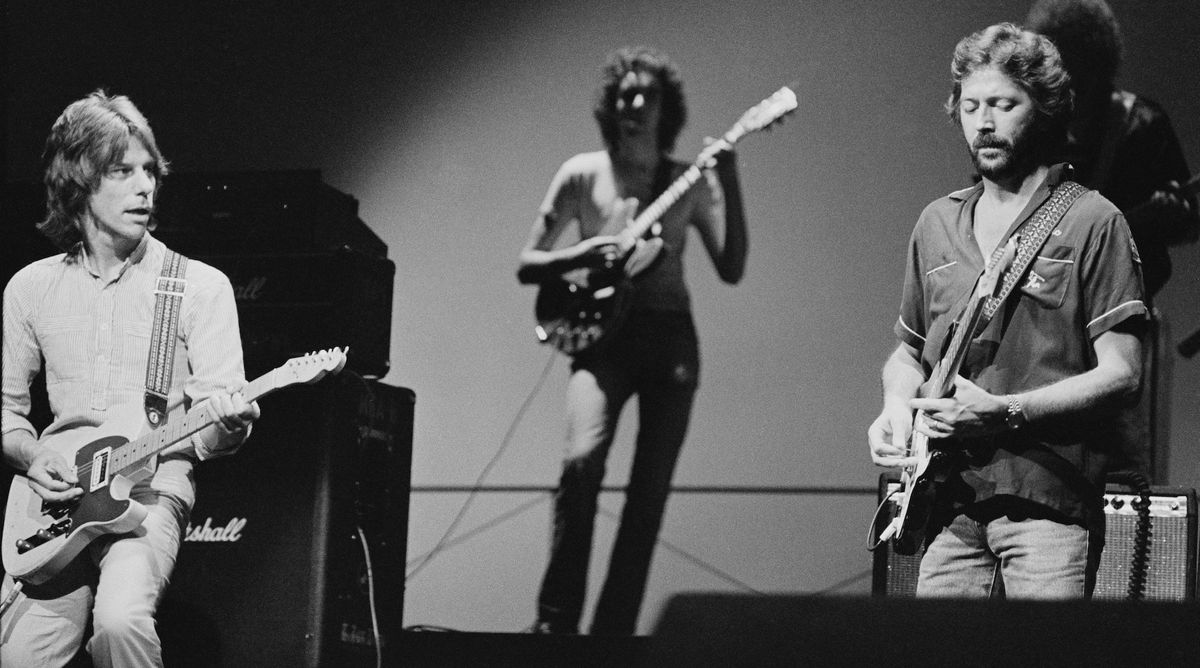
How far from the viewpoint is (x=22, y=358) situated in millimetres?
3480

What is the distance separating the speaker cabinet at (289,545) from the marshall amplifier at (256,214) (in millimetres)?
482

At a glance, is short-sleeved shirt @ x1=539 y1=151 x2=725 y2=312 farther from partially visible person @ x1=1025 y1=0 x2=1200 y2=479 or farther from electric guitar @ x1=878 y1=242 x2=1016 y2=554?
electric guitar @ x1=878 y1=242 x2=1016 y2=554

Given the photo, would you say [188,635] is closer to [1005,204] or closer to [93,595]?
[93,595]

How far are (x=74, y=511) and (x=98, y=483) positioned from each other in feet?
0.30

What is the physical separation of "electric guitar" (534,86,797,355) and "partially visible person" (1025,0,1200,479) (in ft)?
2.92

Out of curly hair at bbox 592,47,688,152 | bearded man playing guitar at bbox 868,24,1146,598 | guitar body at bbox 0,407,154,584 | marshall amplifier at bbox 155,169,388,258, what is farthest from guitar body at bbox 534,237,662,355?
bearded man playing guitar at bbox 868,24,1146,598

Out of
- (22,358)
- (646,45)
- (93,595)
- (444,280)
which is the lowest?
(93,595)

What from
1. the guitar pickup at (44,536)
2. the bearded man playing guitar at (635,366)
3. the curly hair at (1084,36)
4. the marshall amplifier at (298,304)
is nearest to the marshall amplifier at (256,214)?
the marshall amplifier at (298,304)

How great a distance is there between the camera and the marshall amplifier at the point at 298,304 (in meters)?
4.05

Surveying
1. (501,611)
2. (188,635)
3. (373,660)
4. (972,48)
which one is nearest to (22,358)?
(188,635)

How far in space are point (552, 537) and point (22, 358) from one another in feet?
5.73

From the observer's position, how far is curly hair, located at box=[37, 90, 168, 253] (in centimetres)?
351

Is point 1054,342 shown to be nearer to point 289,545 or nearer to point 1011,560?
point 1011,560

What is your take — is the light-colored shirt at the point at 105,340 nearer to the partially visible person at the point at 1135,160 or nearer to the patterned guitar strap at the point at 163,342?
the patterned guitar strap at the point at 163,342
